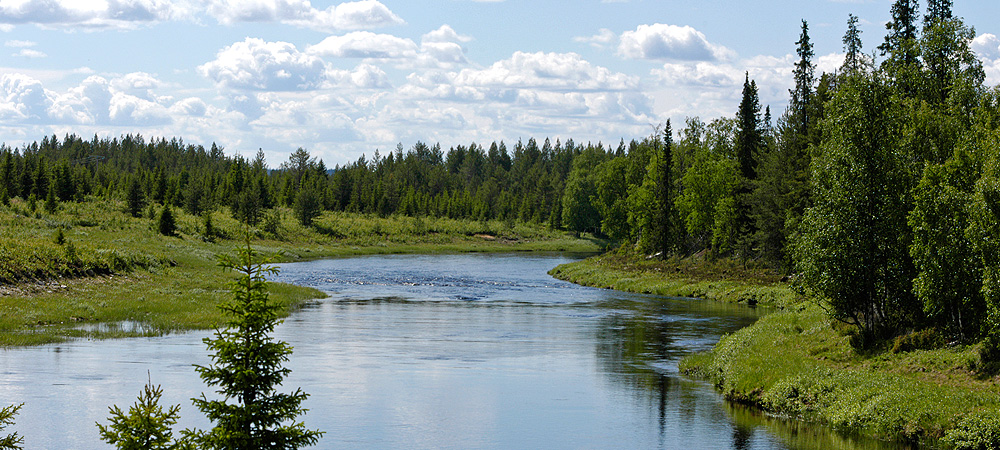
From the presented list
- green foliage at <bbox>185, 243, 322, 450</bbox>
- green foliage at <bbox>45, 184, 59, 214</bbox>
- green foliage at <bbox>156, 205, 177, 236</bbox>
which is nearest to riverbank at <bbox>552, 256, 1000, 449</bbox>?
green foliage at <bbox>185, 243, 322, 450</bbox>

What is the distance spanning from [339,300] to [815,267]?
112ft

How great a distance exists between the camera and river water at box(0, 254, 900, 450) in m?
22.7

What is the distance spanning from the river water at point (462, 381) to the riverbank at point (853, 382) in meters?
0.81

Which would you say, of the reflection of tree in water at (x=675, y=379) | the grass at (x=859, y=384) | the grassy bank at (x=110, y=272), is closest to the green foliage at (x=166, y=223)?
the grassy bank at (x=110, y=272)

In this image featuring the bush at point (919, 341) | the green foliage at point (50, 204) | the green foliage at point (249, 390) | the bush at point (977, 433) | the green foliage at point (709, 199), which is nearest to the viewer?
the green foliage at point (249, 390)

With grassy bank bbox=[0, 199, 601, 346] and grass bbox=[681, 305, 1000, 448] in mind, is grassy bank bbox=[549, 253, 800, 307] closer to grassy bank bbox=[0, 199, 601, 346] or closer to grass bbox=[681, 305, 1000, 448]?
grass bbox=[681, 305, 1000, 448]

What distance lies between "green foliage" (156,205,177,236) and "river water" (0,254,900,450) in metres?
42.0

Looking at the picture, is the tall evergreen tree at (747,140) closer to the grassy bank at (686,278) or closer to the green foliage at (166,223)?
the grassy bank at (686,278)

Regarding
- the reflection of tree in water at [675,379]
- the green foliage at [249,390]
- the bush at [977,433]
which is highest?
the green foliage at [249,390]

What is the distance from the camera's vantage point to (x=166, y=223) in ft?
288

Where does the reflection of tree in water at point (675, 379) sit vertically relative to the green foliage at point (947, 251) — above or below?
below

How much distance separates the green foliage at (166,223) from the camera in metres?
86.9

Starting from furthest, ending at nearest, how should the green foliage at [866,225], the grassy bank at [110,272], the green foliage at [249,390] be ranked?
1. the grassy bank at [110,272]
2. the green foliage at [866,225]
3. the green foliage at [249,390]

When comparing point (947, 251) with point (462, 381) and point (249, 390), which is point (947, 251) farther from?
point (249, 390)
